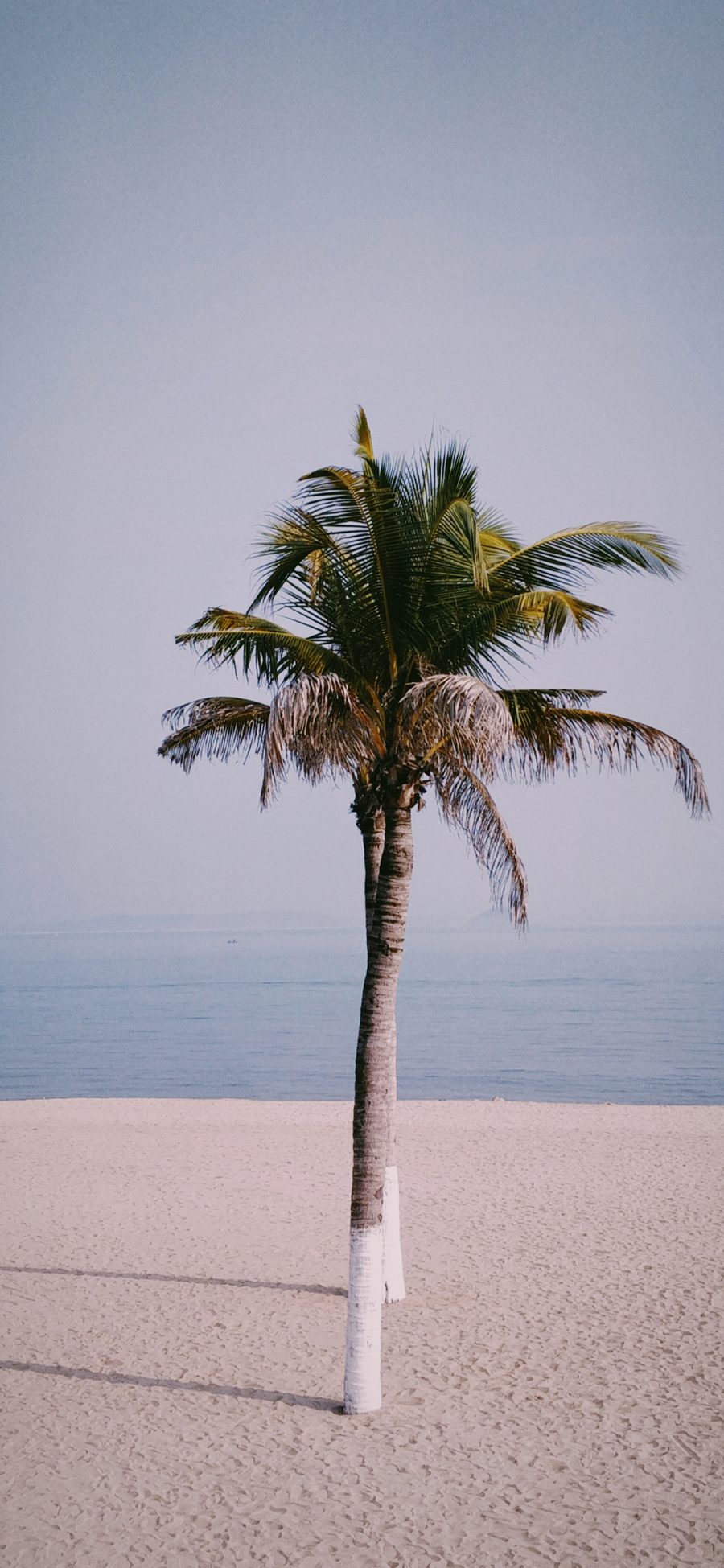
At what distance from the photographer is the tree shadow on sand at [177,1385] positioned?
6.95 m

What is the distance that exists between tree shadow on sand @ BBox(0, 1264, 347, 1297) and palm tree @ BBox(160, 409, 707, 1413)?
92.2 inches

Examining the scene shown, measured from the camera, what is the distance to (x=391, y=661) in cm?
748

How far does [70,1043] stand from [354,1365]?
3687 centimetres

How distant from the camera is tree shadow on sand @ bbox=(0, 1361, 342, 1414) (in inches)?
274

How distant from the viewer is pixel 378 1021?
7055 mm

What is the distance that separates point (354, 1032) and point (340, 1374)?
3693cm

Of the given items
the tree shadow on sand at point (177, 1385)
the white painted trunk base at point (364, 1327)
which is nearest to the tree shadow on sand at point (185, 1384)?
the tree shadow on sand at point (177, 1385)

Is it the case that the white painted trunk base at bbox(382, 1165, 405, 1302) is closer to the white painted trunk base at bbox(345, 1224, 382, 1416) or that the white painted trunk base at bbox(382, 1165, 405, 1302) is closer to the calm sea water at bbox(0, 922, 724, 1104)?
the white painted trunk base at bbox(345, 1224, 382, 1416)

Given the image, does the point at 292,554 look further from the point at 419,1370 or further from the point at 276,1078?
the point at 276,1078

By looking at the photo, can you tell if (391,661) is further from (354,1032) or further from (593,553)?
(354,1032)

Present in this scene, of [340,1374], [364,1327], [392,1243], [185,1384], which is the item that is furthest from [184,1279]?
[364,1327]

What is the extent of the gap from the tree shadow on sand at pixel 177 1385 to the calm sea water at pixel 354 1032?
793 inches

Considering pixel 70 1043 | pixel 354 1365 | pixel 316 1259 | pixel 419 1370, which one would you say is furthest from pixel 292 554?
pixel 70 1043

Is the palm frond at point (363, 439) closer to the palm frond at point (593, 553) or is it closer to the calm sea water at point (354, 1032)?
the palm frond at point (593, 553)
